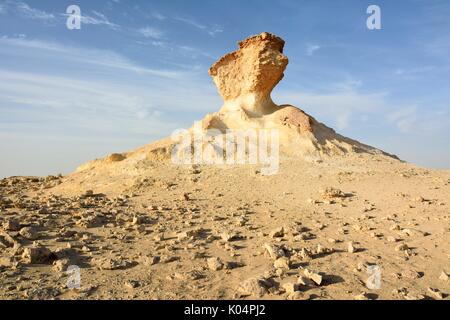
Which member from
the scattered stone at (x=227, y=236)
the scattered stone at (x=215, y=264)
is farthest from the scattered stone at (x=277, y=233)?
the scattered stone at (x=215, y=264)

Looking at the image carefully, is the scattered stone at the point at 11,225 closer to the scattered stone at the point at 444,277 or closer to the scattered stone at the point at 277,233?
the scattered stone at the point at 277,233

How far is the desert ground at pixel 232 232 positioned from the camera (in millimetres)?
4969

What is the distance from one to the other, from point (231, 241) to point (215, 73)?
1207cm

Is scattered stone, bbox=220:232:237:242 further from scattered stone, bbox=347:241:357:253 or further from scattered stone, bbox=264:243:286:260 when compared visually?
scattered stone, bbox=347:241:357:253

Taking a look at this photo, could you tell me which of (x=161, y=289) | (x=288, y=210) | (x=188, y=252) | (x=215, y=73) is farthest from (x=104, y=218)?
(x=215, y=73)

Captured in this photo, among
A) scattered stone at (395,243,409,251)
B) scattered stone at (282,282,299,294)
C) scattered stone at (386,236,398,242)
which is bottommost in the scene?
scattered stone at (282,282,299,294)

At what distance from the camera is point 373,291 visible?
4.97 metres

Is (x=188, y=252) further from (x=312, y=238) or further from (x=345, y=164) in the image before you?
(x=345, y=164)
